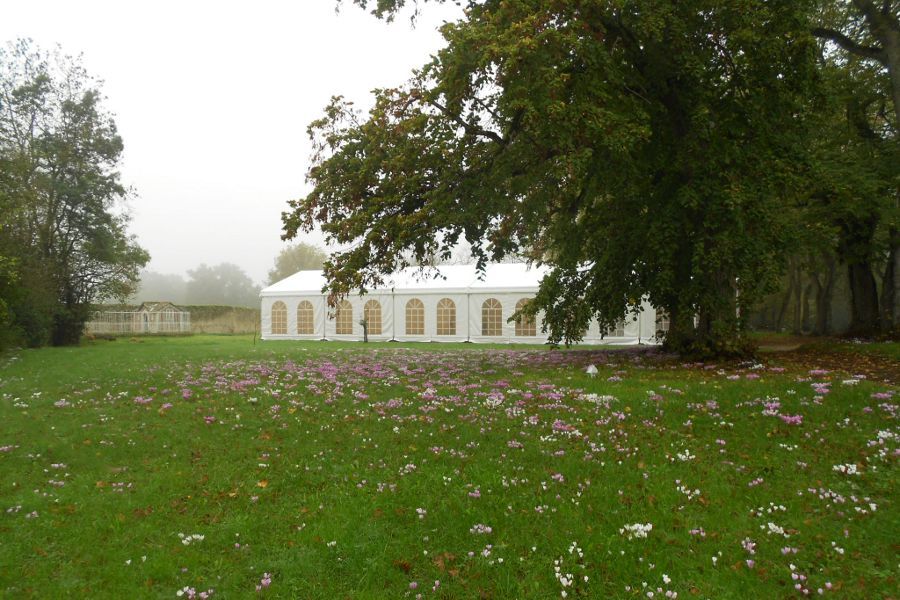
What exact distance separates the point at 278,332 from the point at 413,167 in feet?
77.9

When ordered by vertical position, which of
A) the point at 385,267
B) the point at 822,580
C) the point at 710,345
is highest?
the point at 385,267

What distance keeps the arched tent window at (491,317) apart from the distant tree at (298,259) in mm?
56730

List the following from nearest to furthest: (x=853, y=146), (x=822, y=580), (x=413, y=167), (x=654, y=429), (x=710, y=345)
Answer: (x=822, y=580) < (x=654, y=429) < (x=413, y=167) < (x=710, y=345) < (x=853, y=146)

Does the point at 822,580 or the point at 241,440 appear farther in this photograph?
the point at 241,440

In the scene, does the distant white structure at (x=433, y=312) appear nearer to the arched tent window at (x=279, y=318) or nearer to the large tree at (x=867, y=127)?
the arched tent window at (x=279, y=318)

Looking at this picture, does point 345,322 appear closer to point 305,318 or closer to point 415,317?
point 305,318

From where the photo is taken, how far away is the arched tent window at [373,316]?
1185 inches

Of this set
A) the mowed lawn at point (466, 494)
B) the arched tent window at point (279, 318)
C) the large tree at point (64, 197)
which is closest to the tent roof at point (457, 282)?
the arched tent window at point (279, 318)

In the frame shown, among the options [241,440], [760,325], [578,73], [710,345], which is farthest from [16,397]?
[760,325]

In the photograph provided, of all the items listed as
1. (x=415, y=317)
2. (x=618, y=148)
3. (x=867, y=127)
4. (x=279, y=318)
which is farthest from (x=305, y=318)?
(x=867, y=127)

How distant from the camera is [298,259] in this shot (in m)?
81.1

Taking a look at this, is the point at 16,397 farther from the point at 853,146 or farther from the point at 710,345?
the point at 853,146

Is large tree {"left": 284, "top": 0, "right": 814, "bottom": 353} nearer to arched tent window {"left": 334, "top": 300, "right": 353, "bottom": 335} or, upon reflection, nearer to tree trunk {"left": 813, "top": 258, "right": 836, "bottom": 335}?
tree trunk {"left": 813, "top": 258, "right": 836, "bottom": 335}

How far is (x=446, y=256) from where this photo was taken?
39.6 feet
